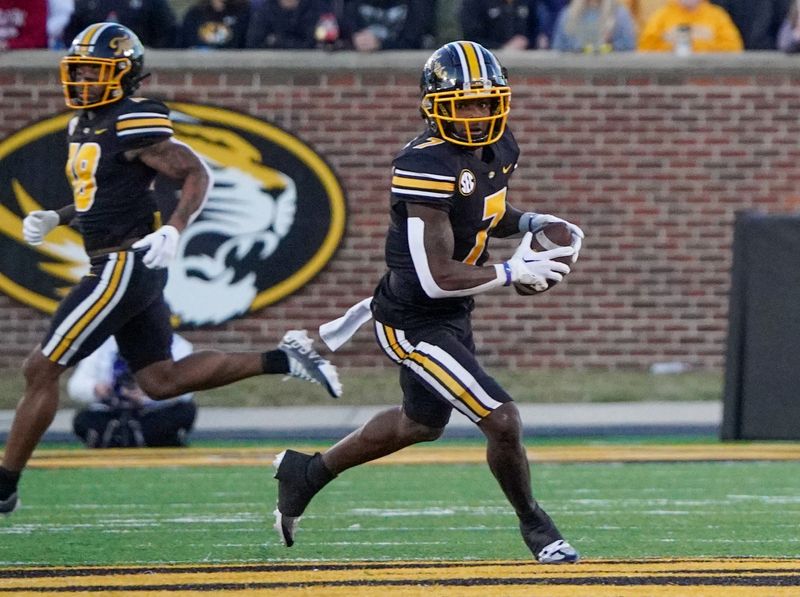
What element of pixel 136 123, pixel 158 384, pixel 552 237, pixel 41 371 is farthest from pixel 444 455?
A: pixel 552 237

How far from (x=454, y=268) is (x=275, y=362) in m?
1.75

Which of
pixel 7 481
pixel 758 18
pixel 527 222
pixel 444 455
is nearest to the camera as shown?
pixel 527 222

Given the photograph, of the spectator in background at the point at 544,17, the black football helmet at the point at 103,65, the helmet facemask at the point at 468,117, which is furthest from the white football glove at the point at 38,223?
the spectator in background at the point at 544,17

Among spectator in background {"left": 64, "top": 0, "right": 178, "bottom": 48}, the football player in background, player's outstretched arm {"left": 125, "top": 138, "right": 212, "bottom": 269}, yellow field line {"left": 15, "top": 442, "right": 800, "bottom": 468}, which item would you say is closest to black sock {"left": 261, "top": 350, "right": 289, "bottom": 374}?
the football player in background

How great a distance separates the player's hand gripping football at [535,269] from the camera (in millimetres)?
5309

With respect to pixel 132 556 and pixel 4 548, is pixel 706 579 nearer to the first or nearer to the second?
pixel 132 556

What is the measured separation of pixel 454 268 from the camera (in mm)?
5355

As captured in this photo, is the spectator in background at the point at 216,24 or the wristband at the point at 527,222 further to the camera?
the spectator in background at the point at 216,24

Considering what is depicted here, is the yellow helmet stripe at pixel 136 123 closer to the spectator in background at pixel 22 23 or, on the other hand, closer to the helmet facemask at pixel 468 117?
the helmet facemask at pixel 468 117

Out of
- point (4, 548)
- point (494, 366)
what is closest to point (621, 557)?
point (4, 548)

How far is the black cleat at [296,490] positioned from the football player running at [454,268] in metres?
0.21

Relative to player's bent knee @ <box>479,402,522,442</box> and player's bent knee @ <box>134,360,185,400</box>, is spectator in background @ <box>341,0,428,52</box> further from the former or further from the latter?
player's bent knee @ <box>479,402,522,442</box>

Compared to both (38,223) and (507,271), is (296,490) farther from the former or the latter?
(38,223)

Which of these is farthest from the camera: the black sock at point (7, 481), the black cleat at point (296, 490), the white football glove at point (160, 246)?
the black sock at point (7, 481)
